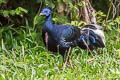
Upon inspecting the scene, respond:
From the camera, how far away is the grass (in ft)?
16.5

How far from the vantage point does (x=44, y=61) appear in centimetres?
617

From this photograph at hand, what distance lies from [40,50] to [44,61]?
78 centimetres

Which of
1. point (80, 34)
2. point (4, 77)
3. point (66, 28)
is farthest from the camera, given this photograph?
point (80, 34)

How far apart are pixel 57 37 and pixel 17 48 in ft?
3.78

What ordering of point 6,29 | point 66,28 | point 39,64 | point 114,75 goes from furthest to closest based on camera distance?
point 6,29
point 66,28
point 39,64
point 114,75

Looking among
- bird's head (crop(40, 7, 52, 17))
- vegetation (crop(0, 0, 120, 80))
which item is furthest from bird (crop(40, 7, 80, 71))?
vegetation (crop(0, 0, 120, 80))

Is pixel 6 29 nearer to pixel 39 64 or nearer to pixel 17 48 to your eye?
pixel 17 48

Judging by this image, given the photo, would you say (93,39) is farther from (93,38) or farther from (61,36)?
(61,36)

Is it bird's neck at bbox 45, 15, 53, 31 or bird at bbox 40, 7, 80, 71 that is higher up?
bird's neck at bbox 45, 15, 53, 31

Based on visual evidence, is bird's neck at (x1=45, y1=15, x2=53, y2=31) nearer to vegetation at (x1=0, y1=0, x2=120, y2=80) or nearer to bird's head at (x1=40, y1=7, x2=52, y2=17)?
bird's head at (x1=40, y1=7, x2=52, y2=17)

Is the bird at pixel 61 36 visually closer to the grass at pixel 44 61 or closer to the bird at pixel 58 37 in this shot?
the bird at pixel 58 37

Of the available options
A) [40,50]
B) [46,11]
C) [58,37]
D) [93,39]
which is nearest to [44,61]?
[58,37]

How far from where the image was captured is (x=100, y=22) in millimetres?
7742

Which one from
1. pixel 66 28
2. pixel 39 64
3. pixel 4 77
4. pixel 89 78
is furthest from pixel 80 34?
pixel 4 77
